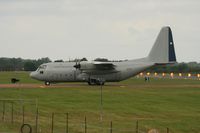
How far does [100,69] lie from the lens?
7394cm

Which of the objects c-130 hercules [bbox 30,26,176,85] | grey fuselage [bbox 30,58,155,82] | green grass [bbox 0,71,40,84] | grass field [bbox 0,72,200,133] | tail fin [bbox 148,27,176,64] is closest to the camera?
grass field [bbox 0,72,200,133]

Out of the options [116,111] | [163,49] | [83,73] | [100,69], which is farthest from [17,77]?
[116,111]

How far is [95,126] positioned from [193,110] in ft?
41.7

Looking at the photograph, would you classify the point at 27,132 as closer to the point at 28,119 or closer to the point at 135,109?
the point at 28,119

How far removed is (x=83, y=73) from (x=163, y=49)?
13247 millimetres

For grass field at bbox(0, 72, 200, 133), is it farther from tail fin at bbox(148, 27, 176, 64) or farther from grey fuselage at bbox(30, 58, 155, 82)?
tail fin at bbox(148, 27, 176, 64)

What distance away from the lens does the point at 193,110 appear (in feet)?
141

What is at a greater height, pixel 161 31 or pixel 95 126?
pixel 161 31

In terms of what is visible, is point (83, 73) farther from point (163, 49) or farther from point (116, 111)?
point (116, 111)

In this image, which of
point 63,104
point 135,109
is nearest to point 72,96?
point 63,104

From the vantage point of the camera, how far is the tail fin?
7612 centimetres

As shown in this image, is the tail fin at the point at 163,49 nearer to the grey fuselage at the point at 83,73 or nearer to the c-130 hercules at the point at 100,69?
the c-130 hercules at the point at 100,69

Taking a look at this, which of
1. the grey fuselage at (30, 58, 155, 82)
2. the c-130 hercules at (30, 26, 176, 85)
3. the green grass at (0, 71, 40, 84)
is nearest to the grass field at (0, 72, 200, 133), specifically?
the c-130 hercules at (30, 26, 176, 85)

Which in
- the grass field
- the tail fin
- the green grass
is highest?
the tail fin
